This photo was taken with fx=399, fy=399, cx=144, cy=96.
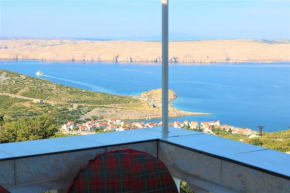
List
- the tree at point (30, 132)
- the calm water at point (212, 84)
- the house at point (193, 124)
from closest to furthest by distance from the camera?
the house at point (193, 124)
the tree at point (30, 132)
the calm water at point (212, 84)

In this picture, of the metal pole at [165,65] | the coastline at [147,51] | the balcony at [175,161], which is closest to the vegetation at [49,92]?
the coastline at [147,51]

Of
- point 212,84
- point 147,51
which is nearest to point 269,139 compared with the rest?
point 147,51

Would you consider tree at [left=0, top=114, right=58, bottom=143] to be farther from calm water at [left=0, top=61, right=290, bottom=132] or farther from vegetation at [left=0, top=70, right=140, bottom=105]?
vegetation at [left=0, top=70, right=140, bottom=105]

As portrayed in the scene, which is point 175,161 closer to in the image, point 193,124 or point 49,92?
point 193,124

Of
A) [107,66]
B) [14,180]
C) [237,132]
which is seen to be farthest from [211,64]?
[14,180]

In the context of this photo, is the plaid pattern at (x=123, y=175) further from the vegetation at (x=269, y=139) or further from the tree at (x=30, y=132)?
the tree at (x=30, y=132)

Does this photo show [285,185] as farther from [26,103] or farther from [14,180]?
[26,103]
